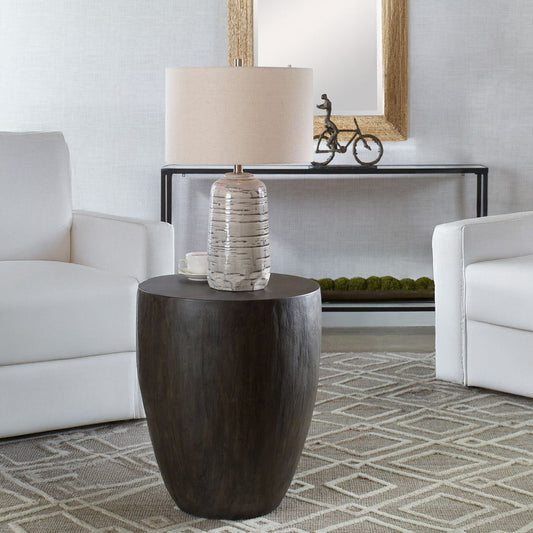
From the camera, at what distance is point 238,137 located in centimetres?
196

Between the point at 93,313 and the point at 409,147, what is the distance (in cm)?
218

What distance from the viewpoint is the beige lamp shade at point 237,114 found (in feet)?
6.40

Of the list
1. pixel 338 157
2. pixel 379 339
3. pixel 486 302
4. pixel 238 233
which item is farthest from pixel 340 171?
pixel 238 233

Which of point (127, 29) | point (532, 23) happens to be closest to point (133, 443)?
point (127, 29)

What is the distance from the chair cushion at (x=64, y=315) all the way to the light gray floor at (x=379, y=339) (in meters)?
1.29

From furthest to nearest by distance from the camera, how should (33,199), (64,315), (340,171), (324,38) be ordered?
(324,38) → (340,171) → (33,199) → (64,315)

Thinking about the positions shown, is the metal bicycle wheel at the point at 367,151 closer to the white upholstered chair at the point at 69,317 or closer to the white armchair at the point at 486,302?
the white armchair at the point at 486,302

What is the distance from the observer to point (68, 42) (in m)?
4.21

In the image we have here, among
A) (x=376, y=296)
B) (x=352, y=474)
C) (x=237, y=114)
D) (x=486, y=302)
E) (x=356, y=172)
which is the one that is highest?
(x=237, y=114)

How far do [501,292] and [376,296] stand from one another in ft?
4.21

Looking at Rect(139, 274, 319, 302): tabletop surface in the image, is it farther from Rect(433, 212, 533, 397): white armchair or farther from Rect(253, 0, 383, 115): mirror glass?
Rect(253, 0, 383, 115): mirror glass

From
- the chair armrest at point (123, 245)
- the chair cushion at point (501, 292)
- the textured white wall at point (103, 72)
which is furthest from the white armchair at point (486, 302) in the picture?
the textured white wall at point (103, 72)

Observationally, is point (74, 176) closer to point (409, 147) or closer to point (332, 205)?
point (332, 205)

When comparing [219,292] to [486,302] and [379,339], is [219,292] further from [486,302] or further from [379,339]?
[379,339]
